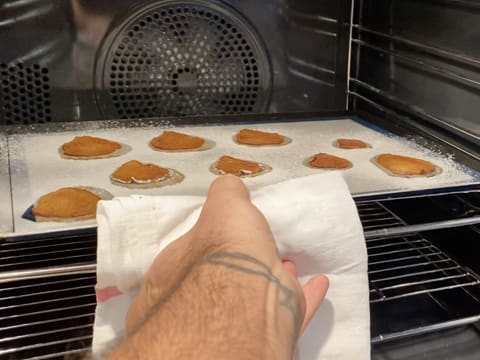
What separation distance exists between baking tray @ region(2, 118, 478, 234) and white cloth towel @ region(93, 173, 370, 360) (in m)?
0.18

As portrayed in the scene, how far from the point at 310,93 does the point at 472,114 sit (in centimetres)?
37

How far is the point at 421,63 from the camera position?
1.07 m

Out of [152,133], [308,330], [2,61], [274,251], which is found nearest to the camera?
[274,251]

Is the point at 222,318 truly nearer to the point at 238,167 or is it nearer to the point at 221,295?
the point at 221,295

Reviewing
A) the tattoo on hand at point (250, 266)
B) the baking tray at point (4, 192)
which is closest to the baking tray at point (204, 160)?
the baking tray at point (4, 192)

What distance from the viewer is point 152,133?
1.14 meters

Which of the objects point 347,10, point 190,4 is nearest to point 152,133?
point 190,4

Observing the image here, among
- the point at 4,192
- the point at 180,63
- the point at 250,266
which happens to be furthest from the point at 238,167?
the point at 250,266

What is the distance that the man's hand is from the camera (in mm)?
430

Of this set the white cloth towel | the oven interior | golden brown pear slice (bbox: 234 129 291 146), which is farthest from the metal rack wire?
golden brown pear slice (bbox: 234 129 291 146)

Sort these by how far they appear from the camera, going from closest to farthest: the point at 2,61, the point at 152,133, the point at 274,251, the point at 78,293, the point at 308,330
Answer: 1. the point at 274,251
2. the point at 308,330
3. the point at 78,293
4. the point at 2,61
5. the point at 152,133

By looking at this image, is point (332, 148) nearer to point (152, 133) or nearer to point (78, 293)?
point (152, 133)

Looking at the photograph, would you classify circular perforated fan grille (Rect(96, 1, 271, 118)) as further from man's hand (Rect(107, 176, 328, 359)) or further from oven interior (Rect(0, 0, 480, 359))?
Answer: man's hand (Rect(107, 176, 328, 359))

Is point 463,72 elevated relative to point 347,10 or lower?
lower
